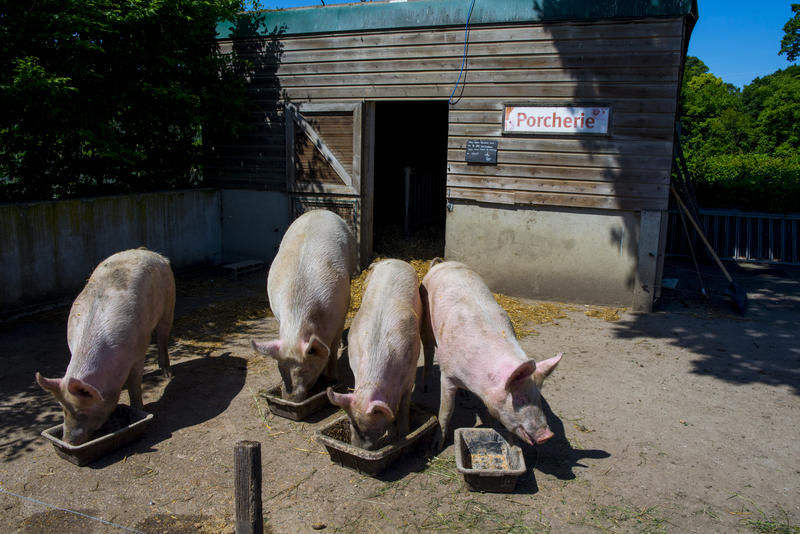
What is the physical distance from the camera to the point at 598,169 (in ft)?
30.2

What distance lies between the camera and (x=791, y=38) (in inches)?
1169

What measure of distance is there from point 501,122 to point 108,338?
273 inches

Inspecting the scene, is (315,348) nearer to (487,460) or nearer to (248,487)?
(487,460)

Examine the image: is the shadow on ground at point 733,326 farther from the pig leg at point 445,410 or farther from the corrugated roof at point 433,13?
the corrugated roof at point 433,13

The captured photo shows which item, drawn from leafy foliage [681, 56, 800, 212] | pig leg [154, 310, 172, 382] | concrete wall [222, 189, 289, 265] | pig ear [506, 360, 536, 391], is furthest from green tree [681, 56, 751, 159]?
pig leg [154, 310, 172, 382]

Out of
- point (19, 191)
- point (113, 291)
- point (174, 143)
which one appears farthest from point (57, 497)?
point (174, 143)

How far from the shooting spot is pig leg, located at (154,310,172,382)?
661 cm

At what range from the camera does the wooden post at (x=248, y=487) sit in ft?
10.6

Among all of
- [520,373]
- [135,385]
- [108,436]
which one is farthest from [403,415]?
[135,385]

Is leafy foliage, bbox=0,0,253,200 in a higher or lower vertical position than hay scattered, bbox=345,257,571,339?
higher

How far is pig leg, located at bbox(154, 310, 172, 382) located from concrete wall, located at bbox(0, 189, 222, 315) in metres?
3.42

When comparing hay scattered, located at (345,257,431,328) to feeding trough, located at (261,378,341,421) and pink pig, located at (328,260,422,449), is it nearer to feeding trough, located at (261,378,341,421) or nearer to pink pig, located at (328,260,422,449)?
feeding trough, located at (261,378,341,421)

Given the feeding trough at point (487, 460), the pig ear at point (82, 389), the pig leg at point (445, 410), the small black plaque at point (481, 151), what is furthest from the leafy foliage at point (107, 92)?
the feeding trough at point (487, 460)

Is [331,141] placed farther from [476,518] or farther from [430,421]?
[476,518]
